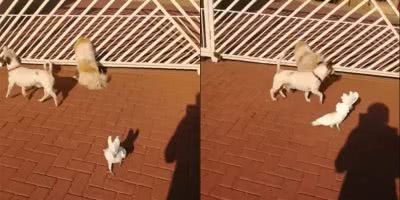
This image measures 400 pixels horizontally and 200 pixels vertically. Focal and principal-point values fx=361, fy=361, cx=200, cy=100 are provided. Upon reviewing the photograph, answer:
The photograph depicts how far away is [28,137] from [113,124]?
34.8 inches

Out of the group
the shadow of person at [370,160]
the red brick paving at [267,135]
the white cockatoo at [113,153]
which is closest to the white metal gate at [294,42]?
the red brick paving at [267,135]

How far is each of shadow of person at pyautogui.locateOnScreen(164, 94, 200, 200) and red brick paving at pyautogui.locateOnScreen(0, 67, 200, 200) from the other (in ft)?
0.20

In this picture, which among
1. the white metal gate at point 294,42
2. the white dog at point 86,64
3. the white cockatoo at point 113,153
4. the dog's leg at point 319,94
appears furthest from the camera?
the white metal gate at point 294,42

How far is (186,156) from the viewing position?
11.8 feet

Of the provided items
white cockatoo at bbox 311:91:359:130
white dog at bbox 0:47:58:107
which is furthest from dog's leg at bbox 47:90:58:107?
white cockatoo at bbox 311:91:359:130

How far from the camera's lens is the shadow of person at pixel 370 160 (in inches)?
126

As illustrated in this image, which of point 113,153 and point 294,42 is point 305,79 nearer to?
point 294,42

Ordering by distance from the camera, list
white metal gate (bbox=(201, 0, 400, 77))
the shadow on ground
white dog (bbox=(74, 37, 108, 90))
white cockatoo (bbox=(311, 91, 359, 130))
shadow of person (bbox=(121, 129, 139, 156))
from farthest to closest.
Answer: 1. white metal gate (bbox=(201, 0, 400, 77))
2. the shadow on ground
3. white dog (bbox=(74, 37, 108, 90))
4. white cockatoo (bbox=(311, 91, 359, 130))
5. shadow of person (bbox=(121, 129, 139, 156))

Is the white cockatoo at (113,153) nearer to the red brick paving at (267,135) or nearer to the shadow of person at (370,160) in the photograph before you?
the red brick paving at (267,135)

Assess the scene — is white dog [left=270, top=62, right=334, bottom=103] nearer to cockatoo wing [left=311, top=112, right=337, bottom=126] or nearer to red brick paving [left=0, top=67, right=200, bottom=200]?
cockatoo wing [left=311, top=112, right=337, bottom=126]

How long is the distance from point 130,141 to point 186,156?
63 centimetres

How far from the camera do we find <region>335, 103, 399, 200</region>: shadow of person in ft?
10.5

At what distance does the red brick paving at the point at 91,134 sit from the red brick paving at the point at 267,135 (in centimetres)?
37

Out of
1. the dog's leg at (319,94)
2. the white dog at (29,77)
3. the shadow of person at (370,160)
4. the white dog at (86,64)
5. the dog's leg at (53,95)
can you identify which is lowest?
the shadow of person at (370,160)
